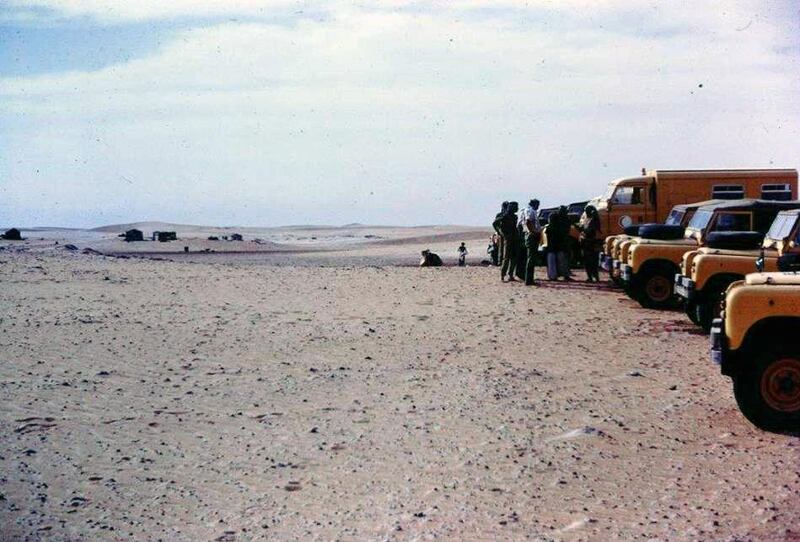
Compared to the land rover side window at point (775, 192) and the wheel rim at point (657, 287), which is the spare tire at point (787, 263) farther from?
the land rover side window at point (775, 192)

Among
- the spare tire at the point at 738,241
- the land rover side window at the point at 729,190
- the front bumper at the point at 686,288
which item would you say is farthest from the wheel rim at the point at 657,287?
the land rover side window at the point at 729,190

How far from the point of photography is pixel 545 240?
814 inches

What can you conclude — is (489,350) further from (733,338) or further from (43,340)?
(43,340)

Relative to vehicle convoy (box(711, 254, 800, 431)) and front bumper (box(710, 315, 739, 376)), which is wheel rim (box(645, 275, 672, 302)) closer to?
front bumper (box(710, 315, 739, 376))

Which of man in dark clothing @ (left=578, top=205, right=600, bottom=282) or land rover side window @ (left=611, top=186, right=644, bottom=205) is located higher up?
land rover side window @ (left=611, top=186, right=644, bottom=205)

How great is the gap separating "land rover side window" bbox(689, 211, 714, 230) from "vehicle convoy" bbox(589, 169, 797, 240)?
5.70 metres

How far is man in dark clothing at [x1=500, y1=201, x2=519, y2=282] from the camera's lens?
19.5m

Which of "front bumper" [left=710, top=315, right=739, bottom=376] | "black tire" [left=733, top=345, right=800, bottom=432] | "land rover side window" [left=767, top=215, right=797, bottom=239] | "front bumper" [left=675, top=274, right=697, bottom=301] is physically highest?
"land rover side window" [left=767, top=215, right=797, bottom=239]

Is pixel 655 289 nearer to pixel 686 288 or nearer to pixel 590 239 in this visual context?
pixel 686 288

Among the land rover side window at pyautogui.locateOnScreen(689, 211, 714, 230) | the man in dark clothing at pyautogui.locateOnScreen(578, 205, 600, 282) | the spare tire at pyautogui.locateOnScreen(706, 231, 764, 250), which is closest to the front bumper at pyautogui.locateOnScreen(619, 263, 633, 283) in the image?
the land rover side window at pyautogui.locateOnScreen(689, 211, 714, 230)

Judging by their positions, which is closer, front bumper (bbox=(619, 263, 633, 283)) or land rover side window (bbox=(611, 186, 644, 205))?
front bumper (bbox=(619, 263, 633, 283))

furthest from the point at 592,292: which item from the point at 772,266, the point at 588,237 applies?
the point at 772,266

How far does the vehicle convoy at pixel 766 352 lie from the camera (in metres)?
7.18

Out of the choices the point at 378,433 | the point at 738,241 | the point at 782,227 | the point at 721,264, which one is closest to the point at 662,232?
the point at 738,241
